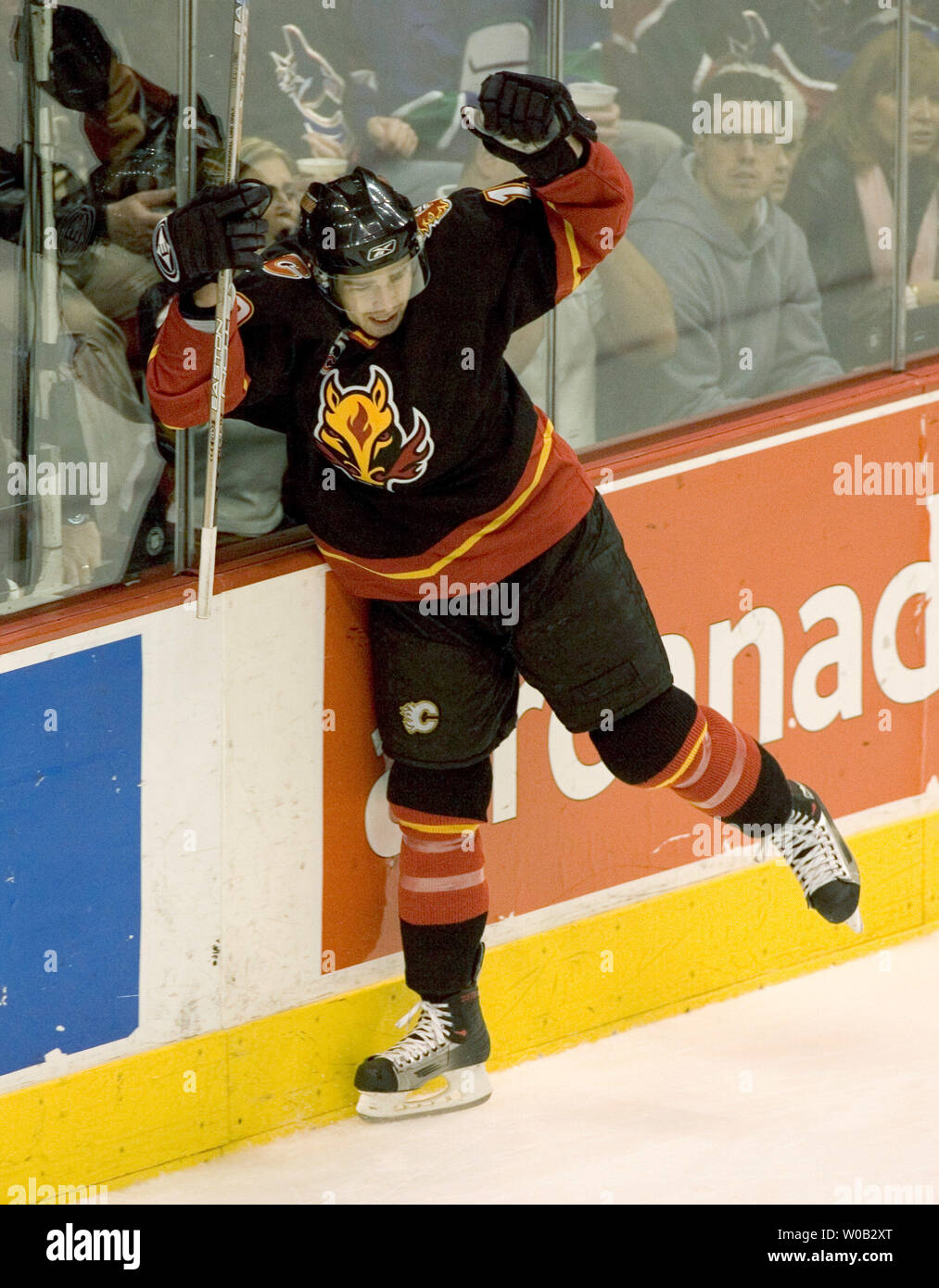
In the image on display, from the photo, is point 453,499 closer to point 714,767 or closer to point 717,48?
point 714,767

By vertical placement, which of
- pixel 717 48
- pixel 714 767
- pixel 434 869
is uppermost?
pixel 717 48

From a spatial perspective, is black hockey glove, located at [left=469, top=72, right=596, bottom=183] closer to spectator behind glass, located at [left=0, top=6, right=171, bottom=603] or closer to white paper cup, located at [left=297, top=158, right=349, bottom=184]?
white paper cup, located at [left=297, top=158, right=349, bottom=184]

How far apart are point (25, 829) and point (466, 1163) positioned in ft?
2.93

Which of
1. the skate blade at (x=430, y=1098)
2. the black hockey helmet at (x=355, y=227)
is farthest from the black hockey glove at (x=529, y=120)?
the skate blade at (x=430, y=1098)

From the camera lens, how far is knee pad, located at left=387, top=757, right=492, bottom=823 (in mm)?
3234

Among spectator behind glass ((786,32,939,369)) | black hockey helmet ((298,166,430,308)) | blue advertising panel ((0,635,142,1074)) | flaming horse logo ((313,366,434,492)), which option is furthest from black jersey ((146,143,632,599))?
spectator behind glass ((786,32,939,369))

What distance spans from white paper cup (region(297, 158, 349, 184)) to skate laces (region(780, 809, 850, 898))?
1.35 meters

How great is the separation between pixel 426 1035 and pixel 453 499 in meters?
0.91

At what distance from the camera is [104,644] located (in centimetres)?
291

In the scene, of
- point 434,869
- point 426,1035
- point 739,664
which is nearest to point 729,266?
point 739,664

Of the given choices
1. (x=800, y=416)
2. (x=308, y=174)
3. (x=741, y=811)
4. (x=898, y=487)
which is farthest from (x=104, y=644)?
(x=898, y=487)

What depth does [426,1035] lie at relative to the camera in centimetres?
330
